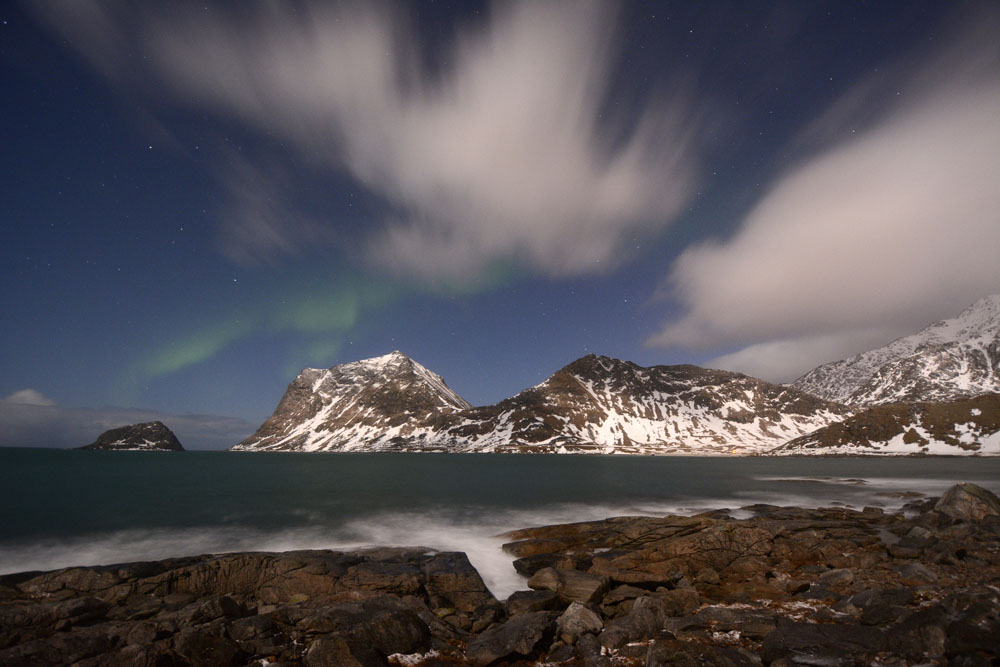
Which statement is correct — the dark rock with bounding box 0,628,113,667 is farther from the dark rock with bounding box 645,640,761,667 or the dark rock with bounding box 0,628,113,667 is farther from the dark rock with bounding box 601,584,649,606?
the dark rock with bounding box 601,584,649,606

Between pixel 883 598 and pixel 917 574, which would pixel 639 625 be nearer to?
pixel 883 598

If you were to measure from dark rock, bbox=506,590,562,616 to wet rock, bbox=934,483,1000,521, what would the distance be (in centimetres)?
3149

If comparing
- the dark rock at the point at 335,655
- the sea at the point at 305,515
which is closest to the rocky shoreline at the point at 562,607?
the dark rock at the point at 335,655

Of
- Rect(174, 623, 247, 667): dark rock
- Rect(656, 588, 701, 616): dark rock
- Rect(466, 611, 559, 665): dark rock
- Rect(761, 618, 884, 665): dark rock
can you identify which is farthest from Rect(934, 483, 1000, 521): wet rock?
Rect(174, 623, 247, 667): dark rock

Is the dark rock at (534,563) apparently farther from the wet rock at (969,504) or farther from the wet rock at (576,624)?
the wet rock at (969,504)

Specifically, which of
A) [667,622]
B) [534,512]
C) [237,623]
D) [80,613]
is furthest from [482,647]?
[534,512]

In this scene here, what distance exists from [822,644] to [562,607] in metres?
8.42

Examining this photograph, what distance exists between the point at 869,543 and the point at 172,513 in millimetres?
59117

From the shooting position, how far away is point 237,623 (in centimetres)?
1417

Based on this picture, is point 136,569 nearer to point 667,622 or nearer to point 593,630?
point 593,630

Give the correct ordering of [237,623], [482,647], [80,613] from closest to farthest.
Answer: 1. [482,647]
2. [237,623]
3. [80,613]

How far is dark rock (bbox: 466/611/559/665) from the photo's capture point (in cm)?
1291

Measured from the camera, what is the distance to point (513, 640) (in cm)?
1327

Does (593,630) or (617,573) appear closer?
(593,630)
